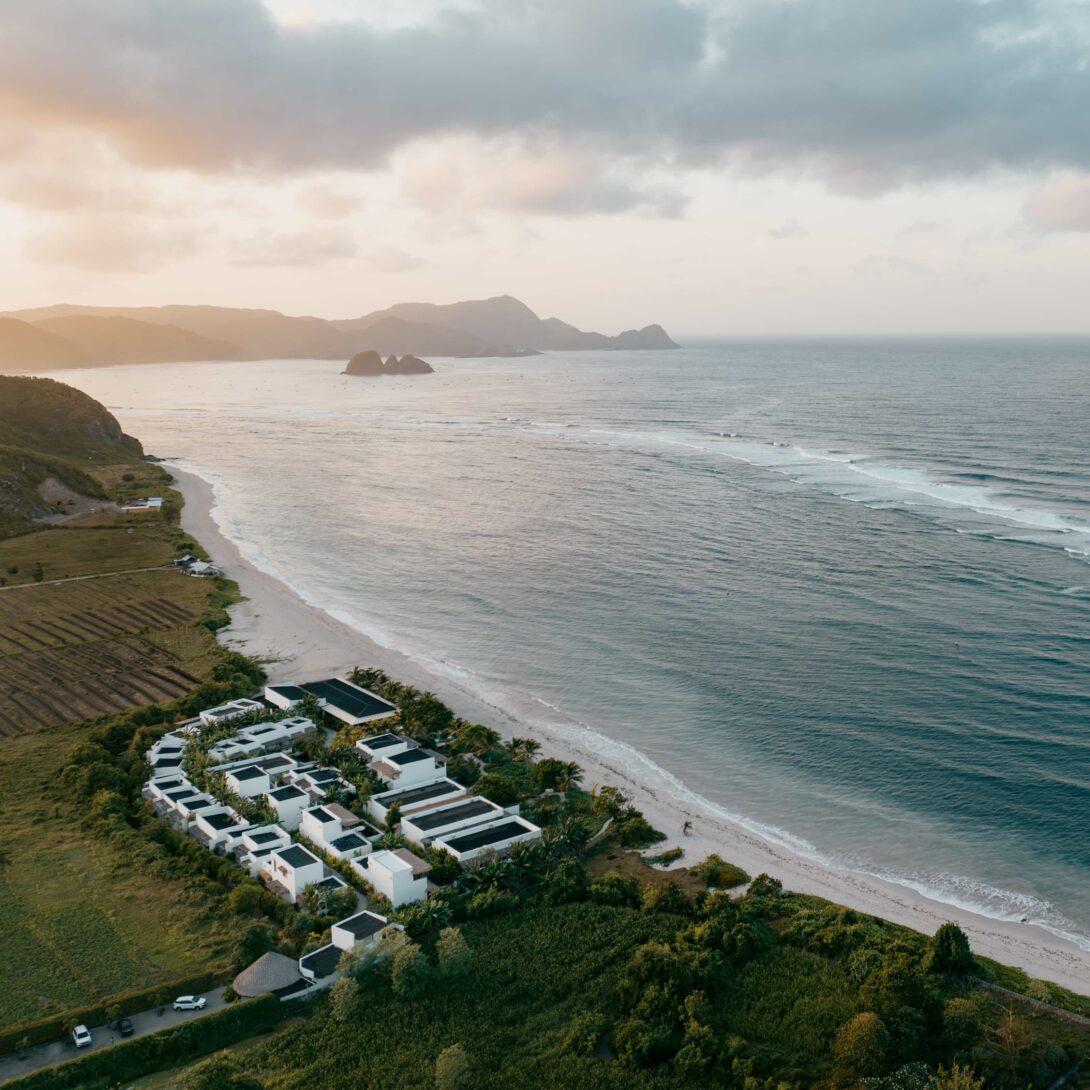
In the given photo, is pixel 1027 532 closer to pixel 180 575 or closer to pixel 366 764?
pixel 366 764

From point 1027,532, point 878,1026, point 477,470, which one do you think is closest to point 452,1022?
point 878,1026

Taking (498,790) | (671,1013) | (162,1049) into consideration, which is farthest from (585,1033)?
(498,790)

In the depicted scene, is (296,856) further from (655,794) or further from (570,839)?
(655,794)

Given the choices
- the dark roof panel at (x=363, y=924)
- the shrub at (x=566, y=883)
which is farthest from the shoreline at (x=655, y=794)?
the dark roof panel at (x=363, y=924)

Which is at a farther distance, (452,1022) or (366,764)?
(366,764)

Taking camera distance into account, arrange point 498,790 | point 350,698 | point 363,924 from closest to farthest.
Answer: point 363,924 < point 498,790 < point 350,698
